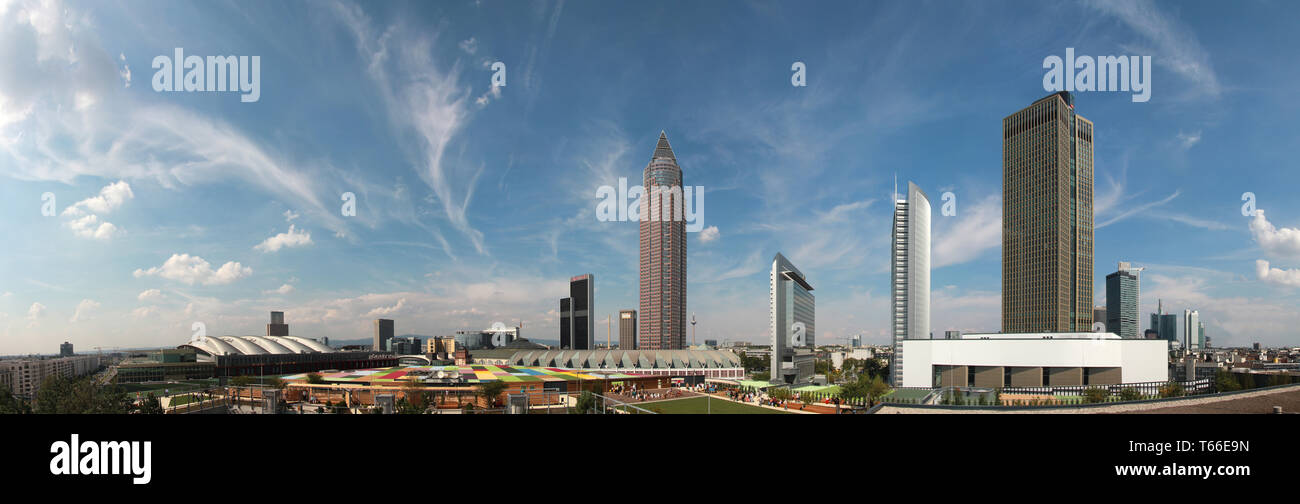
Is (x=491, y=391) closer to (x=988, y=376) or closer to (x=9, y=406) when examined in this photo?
(x=9, y=406)

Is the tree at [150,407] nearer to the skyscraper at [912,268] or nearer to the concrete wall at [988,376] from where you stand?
the concrete wall at [988,376]

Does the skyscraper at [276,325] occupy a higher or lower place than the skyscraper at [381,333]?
higher

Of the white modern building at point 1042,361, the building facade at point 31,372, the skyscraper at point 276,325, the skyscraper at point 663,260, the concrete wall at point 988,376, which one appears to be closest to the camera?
the white modern building at point 1042,361

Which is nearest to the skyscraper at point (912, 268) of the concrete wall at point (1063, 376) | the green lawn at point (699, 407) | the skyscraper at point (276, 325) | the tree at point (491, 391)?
the concrete wall at point (1063, 376)

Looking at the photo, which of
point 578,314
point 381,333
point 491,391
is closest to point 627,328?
point 578,314

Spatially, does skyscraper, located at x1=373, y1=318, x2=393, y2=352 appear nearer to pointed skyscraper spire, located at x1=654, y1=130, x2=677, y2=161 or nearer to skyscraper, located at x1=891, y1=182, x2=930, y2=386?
pointed skyscraper spire, located at x1=654, y1=130, x2=677, y2=161
